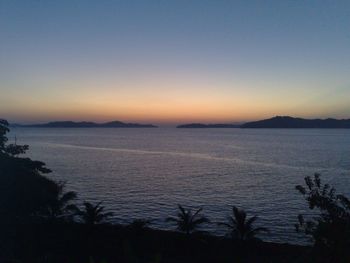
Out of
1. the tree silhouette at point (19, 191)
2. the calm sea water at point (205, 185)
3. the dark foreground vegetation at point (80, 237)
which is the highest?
the tree silhouette at point (19, 191)

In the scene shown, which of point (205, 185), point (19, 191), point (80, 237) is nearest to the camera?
point (19, 191)

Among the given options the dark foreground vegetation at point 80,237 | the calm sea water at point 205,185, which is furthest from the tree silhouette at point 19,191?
the calm sea water at point 205,185

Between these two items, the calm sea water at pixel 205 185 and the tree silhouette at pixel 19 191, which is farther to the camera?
the calm sea water at pixel 205 185

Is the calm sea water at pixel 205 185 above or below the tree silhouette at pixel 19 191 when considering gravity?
below

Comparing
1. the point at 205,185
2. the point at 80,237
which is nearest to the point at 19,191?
the point at 80,237

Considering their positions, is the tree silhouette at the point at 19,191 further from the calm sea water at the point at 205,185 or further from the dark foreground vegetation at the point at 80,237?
the calm sea water at the point at 205,185

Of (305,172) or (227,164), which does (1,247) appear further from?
(227,164)

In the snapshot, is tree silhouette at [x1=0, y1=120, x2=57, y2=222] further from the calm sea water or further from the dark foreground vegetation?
the calm sea water

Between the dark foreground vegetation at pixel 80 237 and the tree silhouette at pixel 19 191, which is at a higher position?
the tree silhouette at pixel 19 191

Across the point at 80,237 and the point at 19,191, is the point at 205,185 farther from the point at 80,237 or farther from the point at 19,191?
the point at 19,191

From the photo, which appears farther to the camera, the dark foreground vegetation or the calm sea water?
the calm sea water

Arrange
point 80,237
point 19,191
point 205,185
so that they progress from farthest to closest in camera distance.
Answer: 1. point 205,185
2. point 80,237
3. point 19,191

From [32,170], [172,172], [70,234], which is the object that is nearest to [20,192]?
[32,170]

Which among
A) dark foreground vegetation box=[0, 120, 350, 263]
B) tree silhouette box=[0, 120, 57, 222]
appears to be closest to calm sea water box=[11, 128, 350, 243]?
dark foreground vegetation box=[0, 120, 350, 263]
